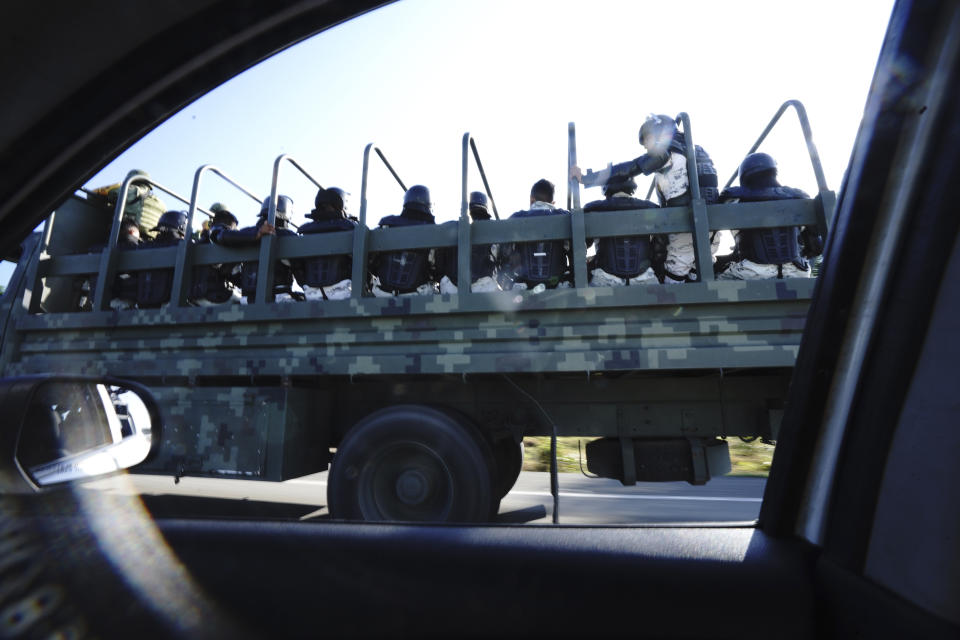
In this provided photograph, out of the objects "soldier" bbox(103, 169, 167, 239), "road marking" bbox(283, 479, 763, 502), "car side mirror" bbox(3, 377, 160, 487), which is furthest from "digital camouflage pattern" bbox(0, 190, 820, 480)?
"road marking" bbox(283, 479, 763, 502)

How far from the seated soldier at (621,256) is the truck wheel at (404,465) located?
1.37m

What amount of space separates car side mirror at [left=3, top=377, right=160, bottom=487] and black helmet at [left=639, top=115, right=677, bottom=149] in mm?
3367

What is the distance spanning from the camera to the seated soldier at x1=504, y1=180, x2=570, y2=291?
319 centimetres

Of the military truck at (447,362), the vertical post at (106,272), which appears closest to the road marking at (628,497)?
the military truck at (447,362)

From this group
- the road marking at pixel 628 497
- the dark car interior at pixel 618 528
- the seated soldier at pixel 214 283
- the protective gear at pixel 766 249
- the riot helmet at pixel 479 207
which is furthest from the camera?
the road marking at pixel 628 497

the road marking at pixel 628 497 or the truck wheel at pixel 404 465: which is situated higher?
the truck wheel at pixel 404 465

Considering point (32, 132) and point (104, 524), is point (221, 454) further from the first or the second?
point (32, 132)

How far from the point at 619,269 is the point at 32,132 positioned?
2.78 m

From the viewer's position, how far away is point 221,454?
328cm

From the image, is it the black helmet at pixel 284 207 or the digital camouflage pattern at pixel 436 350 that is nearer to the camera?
the digital camouflage pattern at pixel 436 350

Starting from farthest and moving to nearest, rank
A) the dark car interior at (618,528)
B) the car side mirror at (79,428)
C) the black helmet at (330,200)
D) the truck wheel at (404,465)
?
1. the black helmet at (330,200)
2. the truck wheel at (404,465)
3. the car side mirror at (79,428)
4. the dark car interior at (618,528)

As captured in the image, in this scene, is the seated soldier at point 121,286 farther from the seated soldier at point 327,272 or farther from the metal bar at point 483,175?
the metal bar at point 483,175

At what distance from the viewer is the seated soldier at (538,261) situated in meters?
3.19

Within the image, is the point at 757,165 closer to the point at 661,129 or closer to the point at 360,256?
the point at 661,129
